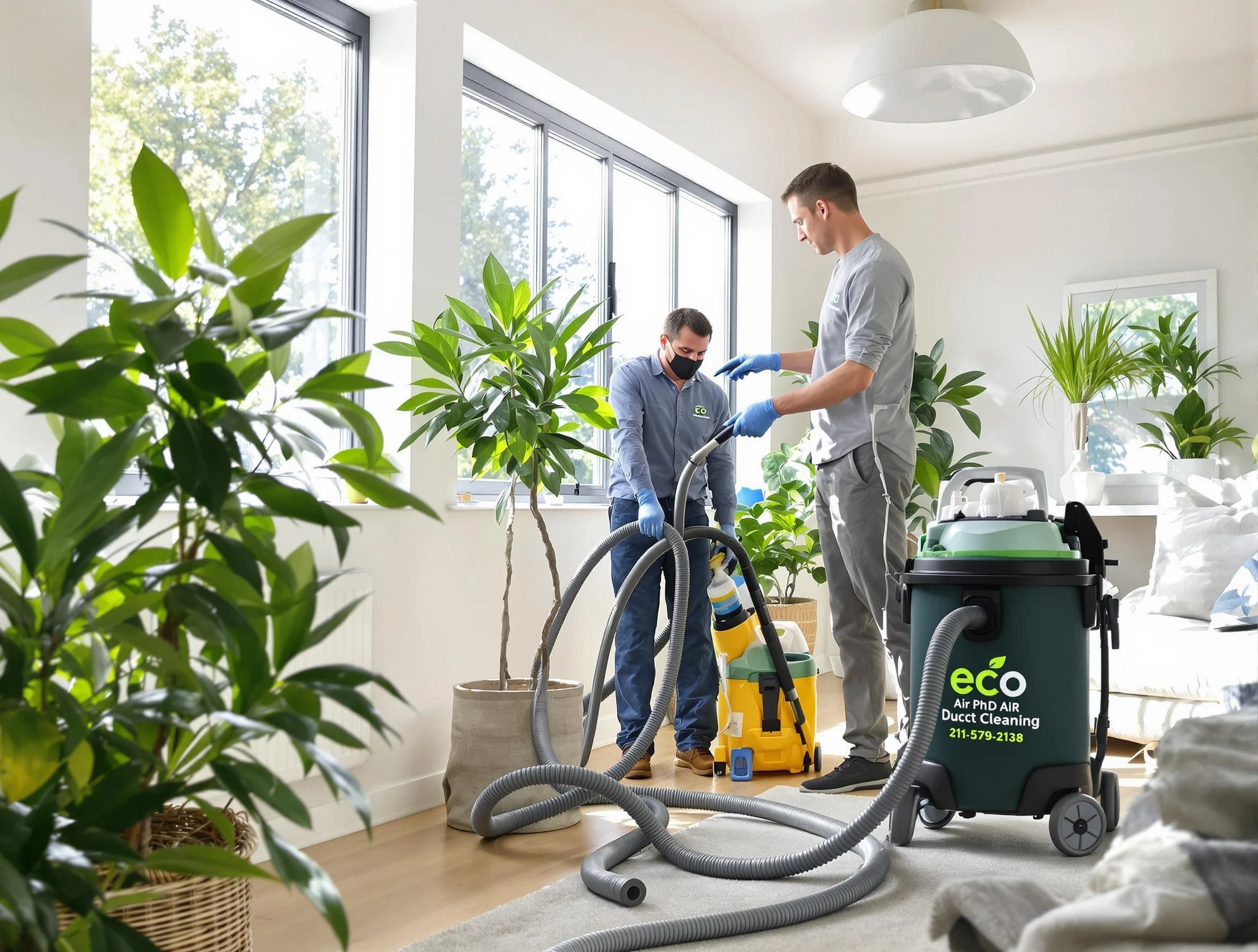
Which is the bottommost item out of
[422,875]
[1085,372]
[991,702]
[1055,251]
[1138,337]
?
[422,875]

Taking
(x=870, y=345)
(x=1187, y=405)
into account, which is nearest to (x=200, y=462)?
(x=870, y=345)

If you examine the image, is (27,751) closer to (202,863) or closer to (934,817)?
(202,863)

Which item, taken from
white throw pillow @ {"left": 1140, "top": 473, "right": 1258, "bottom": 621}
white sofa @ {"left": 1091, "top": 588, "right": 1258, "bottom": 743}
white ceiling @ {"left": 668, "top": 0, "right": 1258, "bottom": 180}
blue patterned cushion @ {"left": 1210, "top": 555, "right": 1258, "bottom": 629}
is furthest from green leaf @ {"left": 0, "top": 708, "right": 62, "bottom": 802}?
white ceiling @ {"left": 668, "top": 0, "right": 1258, "bottom": 180}

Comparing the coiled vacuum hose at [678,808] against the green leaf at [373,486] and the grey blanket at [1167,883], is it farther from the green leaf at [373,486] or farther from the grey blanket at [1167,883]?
the grey blanket at [1167,883]

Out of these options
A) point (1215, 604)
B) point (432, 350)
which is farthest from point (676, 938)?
point (1215, 604)

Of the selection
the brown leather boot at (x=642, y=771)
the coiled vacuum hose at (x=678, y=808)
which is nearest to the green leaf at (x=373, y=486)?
the coiled vacuum hose at (x=678, y=808)

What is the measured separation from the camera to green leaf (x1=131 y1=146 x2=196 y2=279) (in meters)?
1.12

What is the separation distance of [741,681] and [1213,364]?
3057 millimetres

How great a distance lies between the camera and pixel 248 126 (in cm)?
277

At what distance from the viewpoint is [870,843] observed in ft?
7.40

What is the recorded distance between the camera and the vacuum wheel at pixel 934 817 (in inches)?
102

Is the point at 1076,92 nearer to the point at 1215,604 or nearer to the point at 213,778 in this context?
the point at 1215,604

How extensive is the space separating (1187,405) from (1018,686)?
3081mm

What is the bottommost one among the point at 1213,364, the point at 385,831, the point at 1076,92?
the point at 385,831
